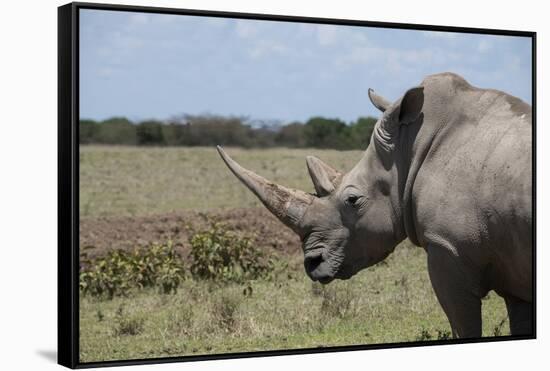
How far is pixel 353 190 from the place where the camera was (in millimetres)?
7414

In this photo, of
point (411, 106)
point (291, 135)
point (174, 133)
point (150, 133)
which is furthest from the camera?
point (291, 135)

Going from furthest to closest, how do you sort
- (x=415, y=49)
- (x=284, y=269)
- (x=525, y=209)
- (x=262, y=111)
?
(x=262, y=111) → (x=415, y=49) → (x=284, y=269) → (x=525, y=209)

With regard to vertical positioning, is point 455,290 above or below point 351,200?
below

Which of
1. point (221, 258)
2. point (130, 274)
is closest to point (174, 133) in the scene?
point (221, 258)

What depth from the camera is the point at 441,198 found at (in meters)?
7.14

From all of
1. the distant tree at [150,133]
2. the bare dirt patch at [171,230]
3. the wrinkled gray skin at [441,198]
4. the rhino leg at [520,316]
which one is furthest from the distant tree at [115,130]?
the wrinkled gray skin at [441,198]

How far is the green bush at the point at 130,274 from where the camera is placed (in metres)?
10.4

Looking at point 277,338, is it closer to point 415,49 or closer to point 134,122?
point 415,49

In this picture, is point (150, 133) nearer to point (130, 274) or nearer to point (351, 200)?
point (130, 274)

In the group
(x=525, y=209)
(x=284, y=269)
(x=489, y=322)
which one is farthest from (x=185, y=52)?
(x=525, y=209)

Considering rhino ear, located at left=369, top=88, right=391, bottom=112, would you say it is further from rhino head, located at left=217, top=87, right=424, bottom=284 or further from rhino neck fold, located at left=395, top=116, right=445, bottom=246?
rhino neck fold, located at left=395, top=116, right=445, bottom=246

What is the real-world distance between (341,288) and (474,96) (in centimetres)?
366

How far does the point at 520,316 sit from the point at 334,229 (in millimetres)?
1621

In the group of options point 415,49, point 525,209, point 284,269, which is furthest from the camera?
point 415,49
